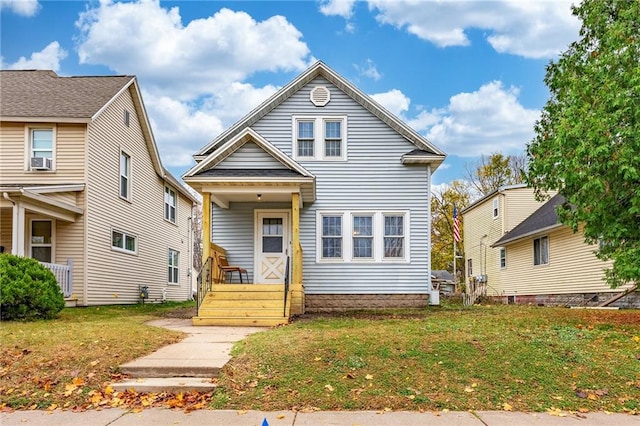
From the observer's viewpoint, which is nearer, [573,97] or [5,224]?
[573,97]

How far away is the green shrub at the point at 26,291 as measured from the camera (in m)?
10.0

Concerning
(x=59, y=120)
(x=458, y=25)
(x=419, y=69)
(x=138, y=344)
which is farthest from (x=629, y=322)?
(x=59, y=120)

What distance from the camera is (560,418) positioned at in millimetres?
5086

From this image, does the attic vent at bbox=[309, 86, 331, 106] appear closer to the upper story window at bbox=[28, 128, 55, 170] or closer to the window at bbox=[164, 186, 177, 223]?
the upper story window at bbox=[28, 128, 55, 170]

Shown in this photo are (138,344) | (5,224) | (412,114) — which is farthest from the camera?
(412,114)

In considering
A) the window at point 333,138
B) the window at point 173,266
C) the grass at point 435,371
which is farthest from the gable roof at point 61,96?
the grass at point 435,371

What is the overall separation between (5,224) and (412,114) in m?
19.0

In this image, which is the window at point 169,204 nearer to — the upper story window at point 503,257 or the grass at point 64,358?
the grass at point 64,358

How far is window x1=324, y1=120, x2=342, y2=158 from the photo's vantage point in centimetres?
1498

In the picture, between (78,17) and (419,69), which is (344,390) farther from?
(419,69)

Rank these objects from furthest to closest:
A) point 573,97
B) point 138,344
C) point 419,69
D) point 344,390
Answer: point 419,69 → point 573,97 → point 138,344 → point 344,390

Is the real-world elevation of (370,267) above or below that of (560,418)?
above

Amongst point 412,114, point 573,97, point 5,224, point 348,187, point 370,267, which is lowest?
point 370,267

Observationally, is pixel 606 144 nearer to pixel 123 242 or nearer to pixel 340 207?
pixel 340 207
